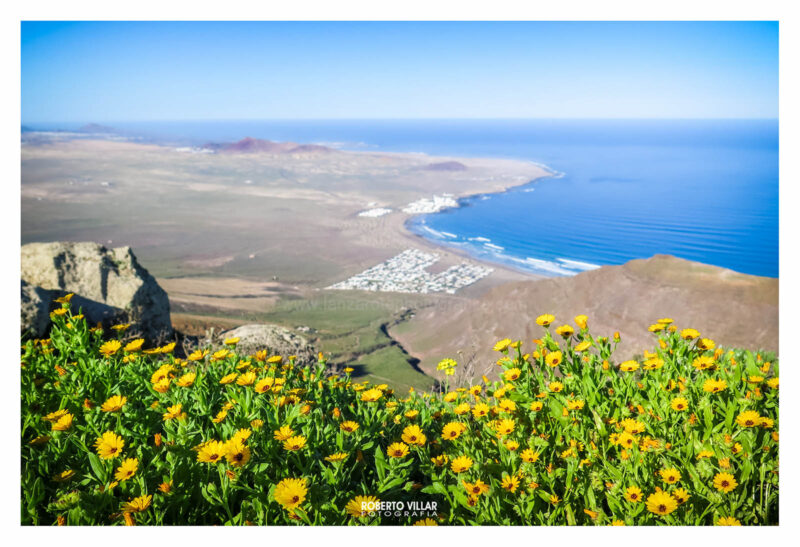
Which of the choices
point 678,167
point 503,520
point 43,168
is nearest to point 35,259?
point 503,520

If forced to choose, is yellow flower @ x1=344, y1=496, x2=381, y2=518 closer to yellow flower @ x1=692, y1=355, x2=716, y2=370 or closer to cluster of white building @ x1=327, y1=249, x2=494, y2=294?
yellow flower @ x1=692, y1=355, x2=716, y2=370

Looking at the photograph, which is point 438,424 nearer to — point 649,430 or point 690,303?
point 649,430

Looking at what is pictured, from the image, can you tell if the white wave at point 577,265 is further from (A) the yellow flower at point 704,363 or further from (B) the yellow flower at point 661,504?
(B) the yellow flower at point 661,504

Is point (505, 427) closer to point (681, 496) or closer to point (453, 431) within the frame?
point (453, 431)

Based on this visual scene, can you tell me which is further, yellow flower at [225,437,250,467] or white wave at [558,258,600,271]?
white wave at [558,258,600,271]

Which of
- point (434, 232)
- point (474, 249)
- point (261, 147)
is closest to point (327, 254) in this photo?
point (434, 232)

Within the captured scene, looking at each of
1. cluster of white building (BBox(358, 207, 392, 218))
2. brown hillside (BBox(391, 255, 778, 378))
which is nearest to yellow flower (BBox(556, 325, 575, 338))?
brown hillside (BBox(391, 255, 778, 378))
